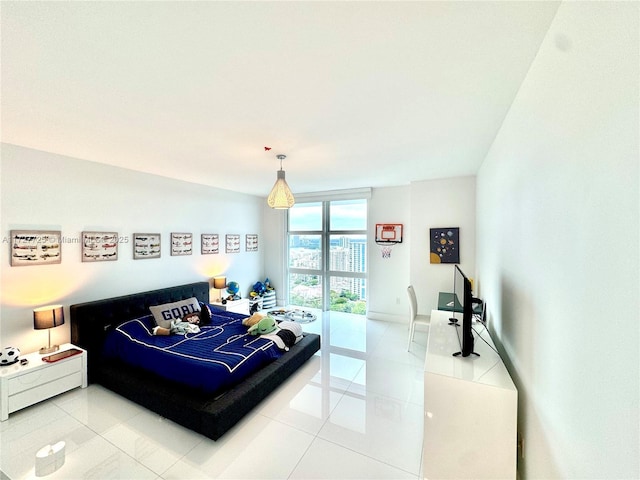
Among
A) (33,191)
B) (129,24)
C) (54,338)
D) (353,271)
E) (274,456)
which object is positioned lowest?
(274,456)

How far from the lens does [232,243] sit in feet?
17.0

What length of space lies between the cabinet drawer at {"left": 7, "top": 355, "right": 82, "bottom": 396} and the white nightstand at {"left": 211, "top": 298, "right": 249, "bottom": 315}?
1899 mm

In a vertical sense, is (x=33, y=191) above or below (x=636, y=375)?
above

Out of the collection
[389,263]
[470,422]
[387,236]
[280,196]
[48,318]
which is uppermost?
[280,196]

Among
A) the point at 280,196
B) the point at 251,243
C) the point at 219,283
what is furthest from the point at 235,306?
the point at 280,196

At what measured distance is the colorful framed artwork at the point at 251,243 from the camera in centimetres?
558

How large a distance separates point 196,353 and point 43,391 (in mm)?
1430

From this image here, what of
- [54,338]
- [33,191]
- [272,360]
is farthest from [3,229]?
[272,360]

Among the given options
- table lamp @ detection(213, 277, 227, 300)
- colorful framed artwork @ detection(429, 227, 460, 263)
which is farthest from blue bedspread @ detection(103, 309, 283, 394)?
colorful framed artwork @ detection(429, 227, 460, 263)

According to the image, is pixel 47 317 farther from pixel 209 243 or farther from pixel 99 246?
pixel 209 243

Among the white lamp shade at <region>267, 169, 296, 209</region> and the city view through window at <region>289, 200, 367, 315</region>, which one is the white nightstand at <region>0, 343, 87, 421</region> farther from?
the city view through window at <region>289, 200, 367, 315</region>

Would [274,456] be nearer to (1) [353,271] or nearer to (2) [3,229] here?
(2) [3,229]

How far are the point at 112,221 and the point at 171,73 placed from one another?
2761 millimetres

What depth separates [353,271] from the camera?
5266 millimetres
